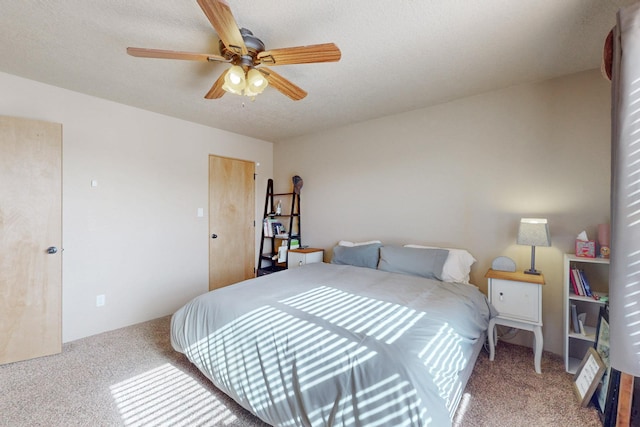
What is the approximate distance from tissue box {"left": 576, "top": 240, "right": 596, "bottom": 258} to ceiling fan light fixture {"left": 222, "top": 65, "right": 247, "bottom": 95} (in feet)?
9.07

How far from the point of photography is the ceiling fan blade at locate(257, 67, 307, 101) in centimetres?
178

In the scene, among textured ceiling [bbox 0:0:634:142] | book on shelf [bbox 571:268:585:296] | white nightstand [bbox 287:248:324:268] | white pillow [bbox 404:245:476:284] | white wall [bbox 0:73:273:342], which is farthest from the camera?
white nightstand [bbox 287:248:324:268]

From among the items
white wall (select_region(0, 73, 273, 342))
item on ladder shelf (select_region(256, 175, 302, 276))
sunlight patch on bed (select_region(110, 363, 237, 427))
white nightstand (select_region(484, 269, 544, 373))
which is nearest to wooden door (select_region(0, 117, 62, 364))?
white wall (select_region(0, 73, 273, 342))

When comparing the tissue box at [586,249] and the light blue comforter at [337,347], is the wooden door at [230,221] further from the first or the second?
the tissue box at [586,249]

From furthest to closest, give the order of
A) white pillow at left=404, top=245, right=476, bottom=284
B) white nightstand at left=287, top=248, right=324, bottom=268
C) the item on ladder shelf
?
the item on ladder shelf
white nightstand at left=287, top=248, right=324, bottom=268
white pillow at left=404, top=245, right=476, bottom=284

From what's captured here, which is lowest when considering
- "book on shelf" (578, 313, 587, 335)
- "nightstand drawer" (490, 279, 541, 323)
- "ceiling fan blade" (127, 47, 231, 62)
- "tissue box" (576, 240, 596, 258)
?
"book on shelf" (578, 313, 587, 335)

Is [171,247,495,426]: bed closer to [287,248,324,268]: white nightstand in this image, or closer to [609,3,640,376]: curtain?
[609,3,640,376]: curtain

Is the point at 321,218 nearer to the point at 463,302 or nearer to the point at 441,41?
the point at 463,302

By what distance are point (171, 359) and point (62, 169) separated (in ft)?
6.77

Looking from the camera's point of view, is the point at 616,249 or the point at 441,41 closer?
the point at 616,249

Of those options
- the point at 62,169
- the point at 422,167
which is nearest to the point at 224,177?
the point at 62,169

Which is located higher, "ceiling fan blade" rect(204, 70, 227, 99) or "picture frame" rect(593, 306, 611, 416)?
"ceiling fan blade" rect(204, 70, 227, 99)

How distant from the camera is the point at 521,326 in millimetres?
2125

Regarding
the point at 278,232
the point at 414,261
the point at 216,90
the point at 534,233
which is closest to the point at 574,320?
the point at 534,233
